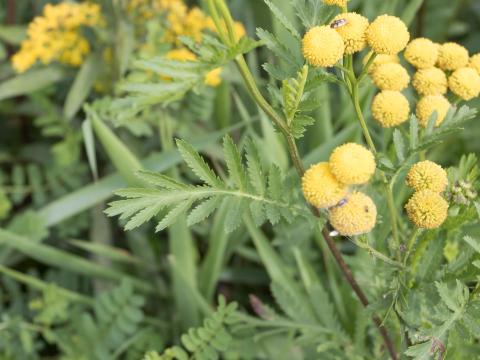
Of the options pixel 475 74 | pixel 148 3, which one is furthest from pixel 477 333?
pixel 148 3

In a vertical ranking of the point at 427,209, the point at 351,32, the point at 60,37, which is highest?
the point at 60,37

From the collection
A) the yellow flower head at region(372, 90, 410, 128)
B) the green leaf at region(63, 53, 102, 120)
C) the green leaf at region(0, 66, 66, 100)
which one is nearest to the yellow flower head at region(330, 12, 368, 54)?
the yellow flower head at region(372, 90, 410, 128)

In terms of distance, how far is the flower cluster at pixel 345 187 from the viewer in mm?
708

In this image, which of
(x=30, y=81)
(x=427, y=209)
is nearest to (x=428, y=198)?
(x=427, y=209)

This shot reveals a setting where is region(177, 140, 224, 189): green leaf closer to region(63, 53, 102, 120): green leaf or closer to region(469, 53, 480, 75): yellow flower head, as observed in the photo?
region(469, 53, 480, 75): yellow flower head

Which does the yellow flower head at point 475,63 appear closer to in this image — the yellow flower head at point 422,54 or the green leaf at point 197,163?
the yellow flower head at point 422,54

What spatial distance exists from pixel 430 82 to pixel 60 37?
1.03 metres

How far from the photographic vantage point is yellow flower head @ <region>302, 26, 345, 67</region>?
72 cm

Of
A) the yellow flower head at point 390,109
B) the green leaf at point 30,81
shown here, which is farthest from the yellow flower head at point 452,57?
the green leaf at point 30,81

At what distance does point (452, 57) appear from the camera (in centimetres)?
91

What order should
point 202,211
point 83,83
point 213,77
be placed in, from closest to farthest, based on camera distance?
point 202,211 → point 213,77 → point 83,83

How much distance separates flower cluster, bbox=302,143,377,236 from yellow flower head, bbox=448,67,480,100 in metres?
0.24

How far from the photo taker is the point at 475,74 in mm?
891

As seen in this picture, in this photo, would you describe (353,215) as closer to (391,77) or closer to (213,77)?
(391,77)
